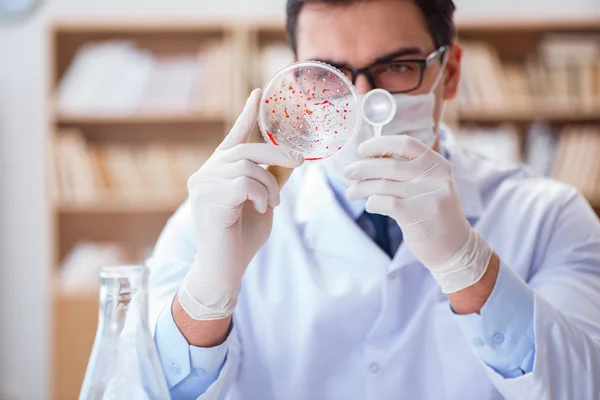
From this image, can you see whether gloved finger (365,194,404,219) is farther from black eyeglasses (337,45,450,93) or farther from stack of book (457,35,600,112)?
stack of book (457,35,600,112)

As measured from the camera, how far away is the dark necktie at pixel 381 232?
132 centimetres

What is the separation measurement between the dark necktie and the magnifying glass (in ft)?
1.10

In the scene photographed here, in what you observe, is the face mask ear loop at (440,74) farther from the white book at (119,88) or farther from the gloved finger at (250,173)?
the white book at (119,88)

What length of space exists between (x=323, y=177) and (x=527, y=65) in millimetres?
1981

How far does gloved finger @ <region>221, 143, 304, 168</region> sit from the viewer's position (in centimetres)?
93

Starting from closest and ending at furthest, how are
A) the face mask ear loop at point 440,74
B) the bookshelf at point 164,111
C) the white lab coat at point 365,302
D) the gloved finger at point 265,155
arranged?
the gloved finger at point 265,155, the white lab coat at point 365,302, the face mask ear loop at point 440,74, the bookshelf at point 164,111

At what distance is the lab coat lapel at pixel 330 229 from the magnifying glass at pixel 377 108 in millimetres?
291

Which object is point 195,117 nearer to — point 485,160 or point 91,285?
point 91,285

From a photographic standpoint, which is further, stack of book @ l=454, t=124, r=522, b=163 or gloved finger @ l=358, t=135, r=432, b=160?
stack of book @ l=454, t=124, r=522, b=163

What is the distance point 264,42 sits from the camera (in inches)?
123

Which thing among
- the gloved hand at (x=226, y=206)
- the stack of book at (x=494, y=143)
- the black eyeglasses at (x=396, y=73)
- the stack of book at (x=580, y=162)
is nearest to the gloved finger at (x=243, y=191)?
the gloved hand at (x=226, y=206)

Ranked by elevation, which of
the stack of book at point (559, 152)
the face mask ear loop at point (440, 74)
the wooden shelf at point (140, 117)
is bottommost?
the stack of book at point (559, 152)

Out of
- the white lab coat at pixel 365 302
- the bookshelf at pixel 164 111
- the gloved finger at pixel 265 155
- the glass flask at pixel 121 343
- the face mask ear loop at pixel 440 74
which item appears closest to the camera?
the glass flask at pixel 121 343


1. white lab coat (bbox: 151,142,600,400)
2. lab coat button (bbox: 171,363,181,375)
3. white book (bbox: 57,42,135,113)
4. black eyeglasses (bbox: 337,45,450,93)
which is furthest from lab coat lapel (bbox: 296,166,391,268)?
white book (bbox: 57,42,135,113)
